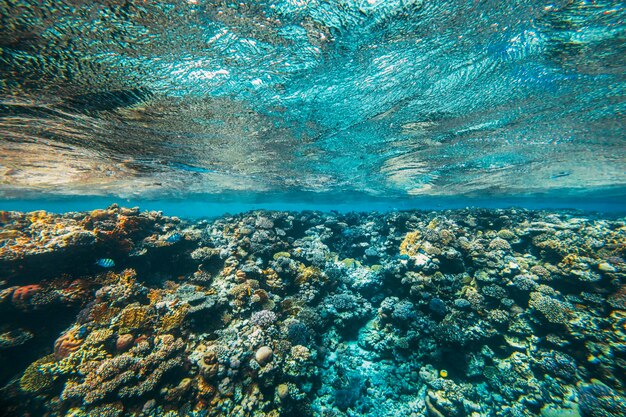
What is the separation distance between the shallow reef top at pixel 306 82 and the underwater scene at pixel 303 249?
70 mm

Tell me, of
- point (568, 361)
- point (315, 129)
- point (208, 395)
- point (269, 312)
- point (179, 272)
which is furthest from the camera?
point (315, 129)

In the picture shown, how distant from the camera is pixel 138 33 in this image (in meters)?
5.33

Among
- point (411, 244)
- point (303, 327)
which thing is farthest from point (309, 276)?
point (411, 244)

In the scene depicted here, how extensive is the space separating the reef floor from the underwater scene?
60mm

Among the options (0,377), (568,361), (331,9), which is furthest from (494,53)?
(0,377)

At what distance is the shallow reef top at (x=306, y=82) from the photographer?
5.25 meters

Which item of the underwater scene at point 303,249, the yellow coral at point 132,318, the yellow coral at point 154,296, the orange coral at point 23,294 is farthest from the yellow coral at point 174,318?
the orange coral at point 23,294

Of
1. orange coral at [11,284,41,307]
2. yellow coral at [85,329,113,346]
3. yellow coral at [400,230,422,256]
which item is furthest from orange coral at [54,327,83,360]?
yellow coral at [400,230,422,256]

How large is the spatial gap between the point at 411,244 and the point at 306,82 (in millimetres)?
8995

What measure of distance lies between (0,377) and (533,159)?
27.5m

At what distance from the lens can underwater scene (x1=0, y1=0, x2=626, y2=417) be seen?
18.0 ft

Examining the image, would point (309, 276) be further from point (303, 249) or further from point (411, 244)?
point (411, 244)

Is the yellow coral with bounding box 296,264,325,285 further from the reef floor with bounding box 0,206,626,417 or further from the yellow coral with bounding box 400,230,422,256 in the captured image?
the yellow coral with bounding box 400,230,422,256

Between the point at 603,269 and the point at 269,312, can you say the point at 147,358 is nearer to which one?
the point at 269,312
